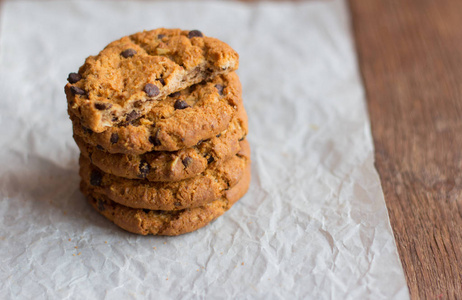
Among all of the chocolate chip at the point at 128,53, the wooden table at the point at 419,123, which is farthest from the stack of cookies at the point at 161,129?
the wooden table at the point at 419,123

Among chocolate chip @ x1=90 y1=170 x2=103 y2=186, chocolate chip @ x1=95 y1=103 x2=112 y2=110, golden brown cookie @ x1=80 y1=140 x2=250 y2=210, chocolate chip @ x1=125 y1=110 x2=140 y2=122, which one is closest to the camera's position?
chocolate chip @ x1=95 y1=103 x2=112 y2=110

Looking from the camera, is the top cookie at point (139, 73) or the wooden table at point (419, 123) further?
the wooden table at point (419, 123)

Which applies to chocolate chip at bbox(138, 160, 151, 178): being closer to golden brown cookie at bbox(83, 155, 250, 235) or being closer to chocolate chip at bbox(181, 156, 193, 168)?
chocolate chip at bbox(181, 156, 193, 168)

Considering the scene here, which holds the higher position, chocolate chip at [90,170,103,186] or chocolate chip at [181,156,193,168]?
chocolate chip at [181,156,193,168]

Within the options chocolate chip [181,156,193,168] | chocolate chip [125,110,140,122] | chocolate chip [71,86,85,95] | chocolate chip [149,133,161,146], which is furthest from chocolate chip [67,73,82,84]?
chocolate chip [181,156,193,168]

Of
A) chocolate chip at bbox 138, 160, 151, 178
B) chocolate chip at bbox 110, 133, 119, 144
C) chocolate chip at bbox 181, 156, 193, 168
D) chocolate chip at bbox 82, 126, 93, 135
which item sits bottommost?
chocolate chip at bbox 138, 160, 151, 178

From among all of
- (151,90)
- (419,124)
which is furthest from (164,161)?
(419,124)

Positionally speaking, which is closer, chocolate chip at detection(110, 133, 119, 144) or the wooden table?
chocolate chip at detection(110, 133, 119, 144)

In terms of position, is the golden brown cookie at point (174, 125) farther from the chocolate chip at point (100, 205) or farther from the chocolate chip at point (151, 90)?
the chocolate chip at point (100, 205)
